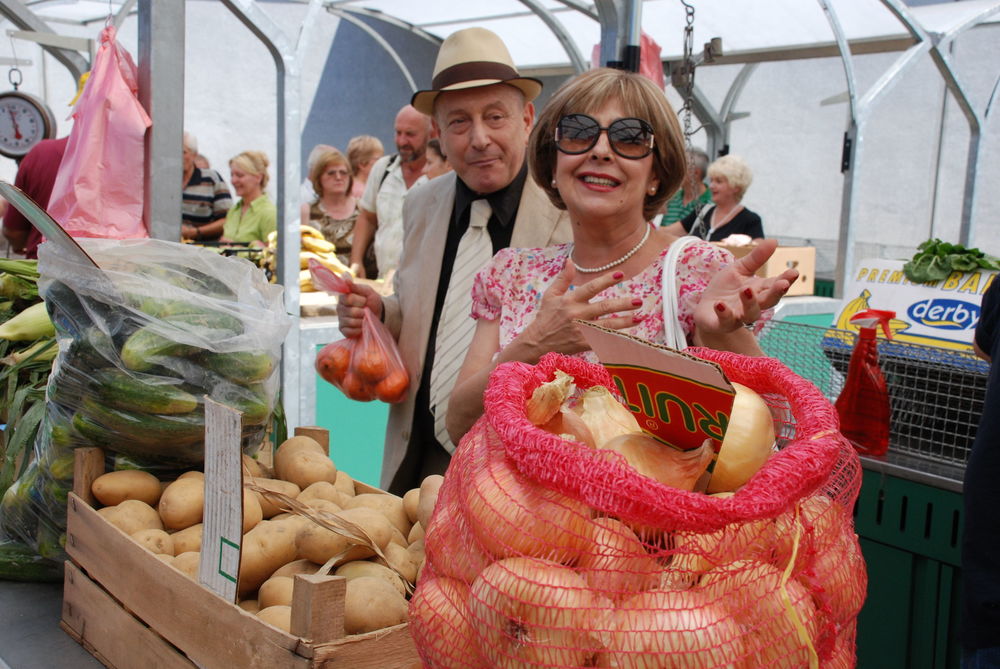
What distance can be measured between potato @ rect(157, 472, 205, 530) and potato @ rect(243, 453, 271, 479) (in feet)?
0.44

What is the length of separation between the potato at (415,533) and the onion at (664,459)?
63cm

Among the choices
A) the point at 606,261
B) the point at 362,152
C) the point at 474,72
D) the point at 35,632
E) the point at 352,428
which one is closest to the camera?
the point at 35,632

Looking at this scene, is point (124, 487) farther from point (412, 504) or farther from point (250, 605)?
point (412, 504)

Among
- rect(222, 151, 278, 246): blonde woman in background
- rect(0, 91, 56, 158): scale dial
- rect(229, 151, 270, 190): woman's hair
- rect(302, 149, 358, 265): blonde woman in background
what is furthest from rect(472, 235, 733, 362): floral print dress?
rect(0, 91, 56, 158): scale dial

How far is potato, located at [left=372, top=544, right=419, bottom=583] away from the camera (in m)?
1.30

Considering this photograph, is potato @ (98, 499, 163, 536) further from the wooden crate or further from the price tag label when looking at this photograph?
the price tag label

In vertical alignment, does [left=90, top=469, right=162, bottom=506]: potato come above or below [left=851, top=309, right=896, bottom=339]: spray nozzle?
below

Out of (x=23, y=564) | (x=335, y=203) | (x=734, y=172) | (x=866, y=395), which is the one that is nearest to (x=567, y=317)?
(x=23, y=564)

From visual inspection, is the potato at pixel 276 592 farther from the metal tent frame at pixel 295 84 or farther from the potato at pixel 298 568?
the metal tent frame at pixel 295 84

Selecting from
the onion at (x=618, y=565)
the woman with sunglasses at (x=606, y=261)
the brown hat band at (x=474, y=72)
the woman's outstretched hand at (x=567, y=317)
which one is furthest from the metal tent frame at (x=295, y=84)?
the onion at (x=618, y=565)

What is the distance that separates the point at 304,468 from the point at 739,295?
843 millimetres

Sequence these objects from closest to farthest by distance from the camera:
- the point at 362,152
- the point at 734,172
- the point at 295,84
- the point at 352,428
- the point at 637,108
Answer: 1. the point at 637,108
2. the point at 295,84
3. the point at 352,428
4. the point at 734,172
5. the point at 362,152

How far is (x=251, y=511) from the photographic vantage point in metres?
1.34

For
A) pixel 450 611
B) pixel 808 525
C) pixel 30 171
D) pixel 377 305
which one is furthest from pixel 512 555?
pixel 30 171
